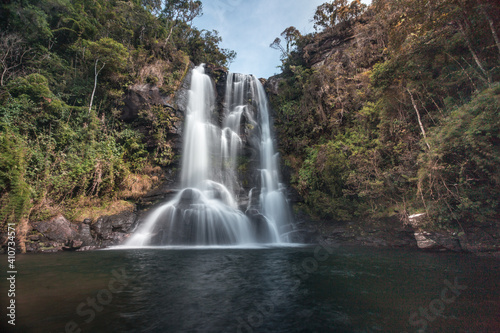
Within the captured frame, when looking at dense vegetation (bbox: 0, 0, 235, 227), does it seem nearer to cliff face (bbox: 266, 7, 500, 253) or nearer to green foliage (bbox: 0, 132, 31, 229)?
green foliage (bbox: 0, 132, 31, 229)

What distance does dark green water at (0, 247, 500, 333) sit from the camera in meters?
2.80

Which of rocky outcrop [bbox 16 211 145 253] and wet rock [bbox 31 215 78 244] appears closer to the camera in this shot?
rocky outcrop [bbox 16 211 145 253]

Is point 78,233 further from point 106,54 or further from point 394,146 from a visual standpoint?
point 394,146

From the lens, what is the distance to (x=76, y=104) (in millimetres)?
13977

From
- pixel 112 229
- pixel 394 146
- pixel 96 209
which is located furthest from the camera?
pixel 96 209

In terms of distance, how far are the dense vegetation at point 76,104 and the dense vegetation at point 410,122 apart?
1113cm

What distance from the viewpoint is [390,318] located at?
2.96 metres

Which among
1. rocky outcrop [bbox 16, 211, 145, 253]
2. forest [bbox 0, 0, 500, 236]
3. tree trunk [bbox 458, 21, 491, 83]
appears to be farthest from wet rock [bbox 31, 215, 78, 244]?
tree trunk [bbox 458, 21, 491, 83]

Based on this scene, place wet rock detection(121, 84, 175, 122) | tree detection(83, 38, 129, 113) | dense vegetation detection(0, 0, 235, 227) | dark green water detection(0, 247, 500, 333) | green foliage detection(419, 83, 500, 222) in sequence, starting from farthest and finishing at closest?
wet rock detection(121, 84, 175, 122)
tree detection(83, 38, 129, 113)
dense vegetation detection(0, 0, 235, 227)
green foliage detection(419, 83, 500, 222)
dark green water detection(0, 247, 500, 333)

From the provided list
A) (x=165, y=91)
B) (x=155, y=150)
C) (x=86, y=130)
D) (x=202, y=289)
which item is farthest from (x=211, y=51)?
(x=202, y=289)

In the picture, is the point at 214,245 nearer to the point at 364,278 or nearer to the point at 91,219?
the point at 91,219

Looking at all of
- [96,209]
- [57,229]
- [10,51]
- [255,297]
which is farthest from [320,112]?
[10,51]

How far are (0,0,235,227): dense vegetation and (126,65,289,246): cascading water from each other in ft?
6.88

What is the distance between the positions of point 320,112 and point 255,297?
1394cm
